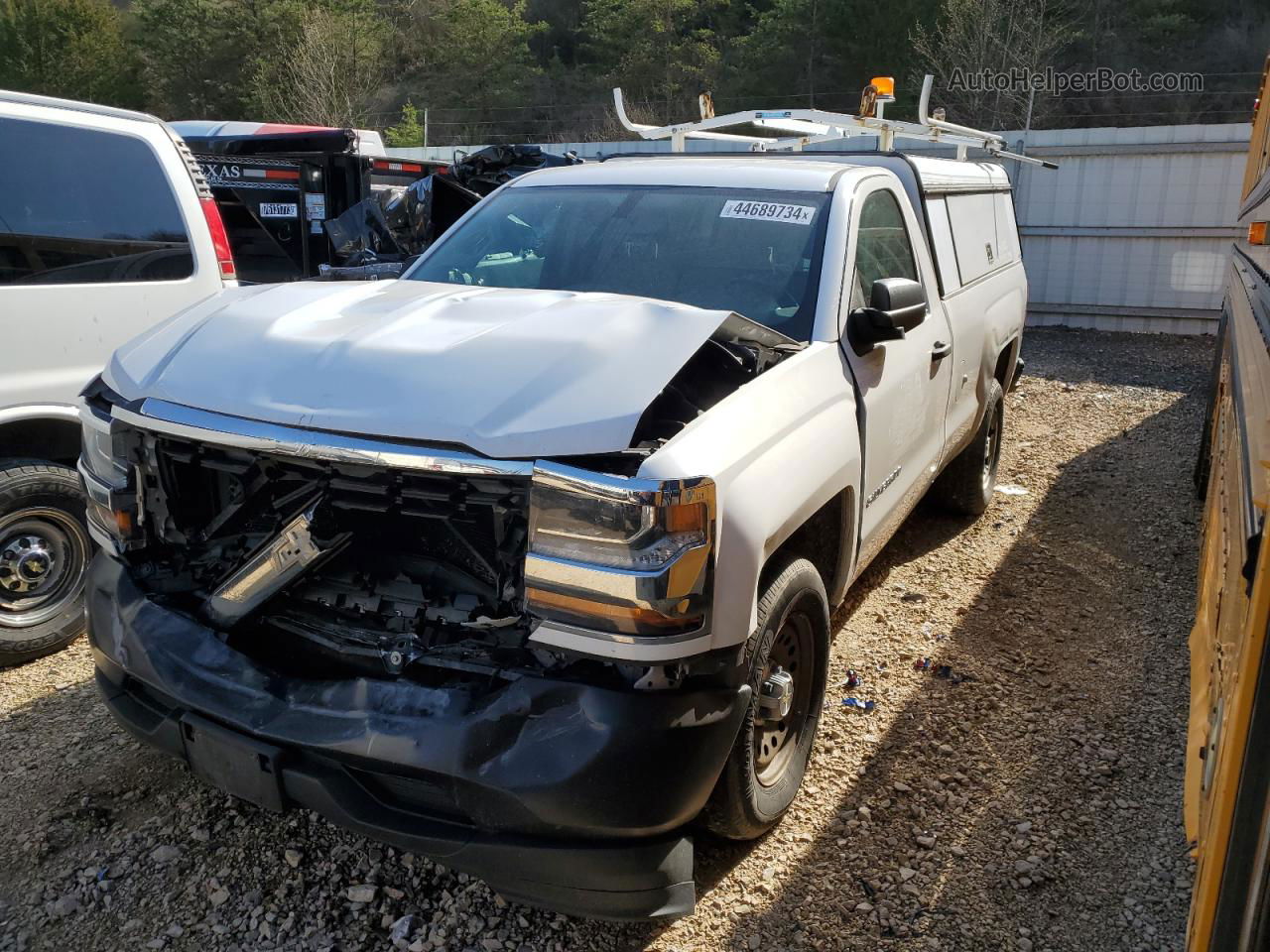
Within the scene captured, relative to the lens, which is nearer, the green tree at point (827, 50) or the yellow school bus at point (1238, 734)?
the yellow school bus at point (1238, 734)

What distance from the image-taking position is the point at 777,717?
109 inches

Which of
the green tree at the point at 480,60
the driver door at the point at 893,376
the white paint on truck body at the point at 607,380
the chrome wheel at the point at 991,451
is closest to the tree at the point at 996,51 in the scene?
the chrome wheel at the point at 991,451

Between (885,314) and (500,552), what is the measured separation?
1.58m

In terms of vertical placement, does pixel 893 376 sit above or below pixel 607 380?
below

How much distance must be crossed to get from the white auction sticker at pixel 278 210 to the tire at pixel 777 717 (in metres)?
8.70

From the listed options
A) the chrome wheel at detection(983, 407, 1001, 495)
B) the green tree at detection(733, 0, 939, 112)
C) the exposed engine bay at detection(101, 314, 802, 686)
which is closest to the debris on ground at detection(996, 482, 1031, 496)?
the chrome wheel at detection(983, 407, 1001, 495)

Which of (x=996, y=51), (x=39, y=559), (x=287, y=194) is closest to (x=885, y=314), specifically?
(x=39, y=559)

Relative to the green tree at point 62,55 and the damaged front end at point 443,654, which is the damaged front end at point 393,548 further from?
the green tree at point 62,55

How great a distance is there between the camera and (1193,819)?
195 cm

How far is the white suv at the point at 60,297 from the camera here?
154 inches

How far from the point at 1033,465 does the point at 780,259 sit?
441 centimetres

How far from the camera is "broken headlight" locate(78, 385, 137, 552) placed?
2.84 m

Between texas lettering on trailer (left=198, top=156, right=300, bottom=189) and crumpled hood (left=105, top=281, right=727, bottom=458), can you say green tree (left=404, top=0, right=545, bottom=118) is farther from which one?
crumpled hood (left=105, top=281, right=727, bottom=458)

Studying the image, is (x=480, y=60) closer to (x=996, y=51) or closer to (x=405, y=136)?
(x=405, y=136)
